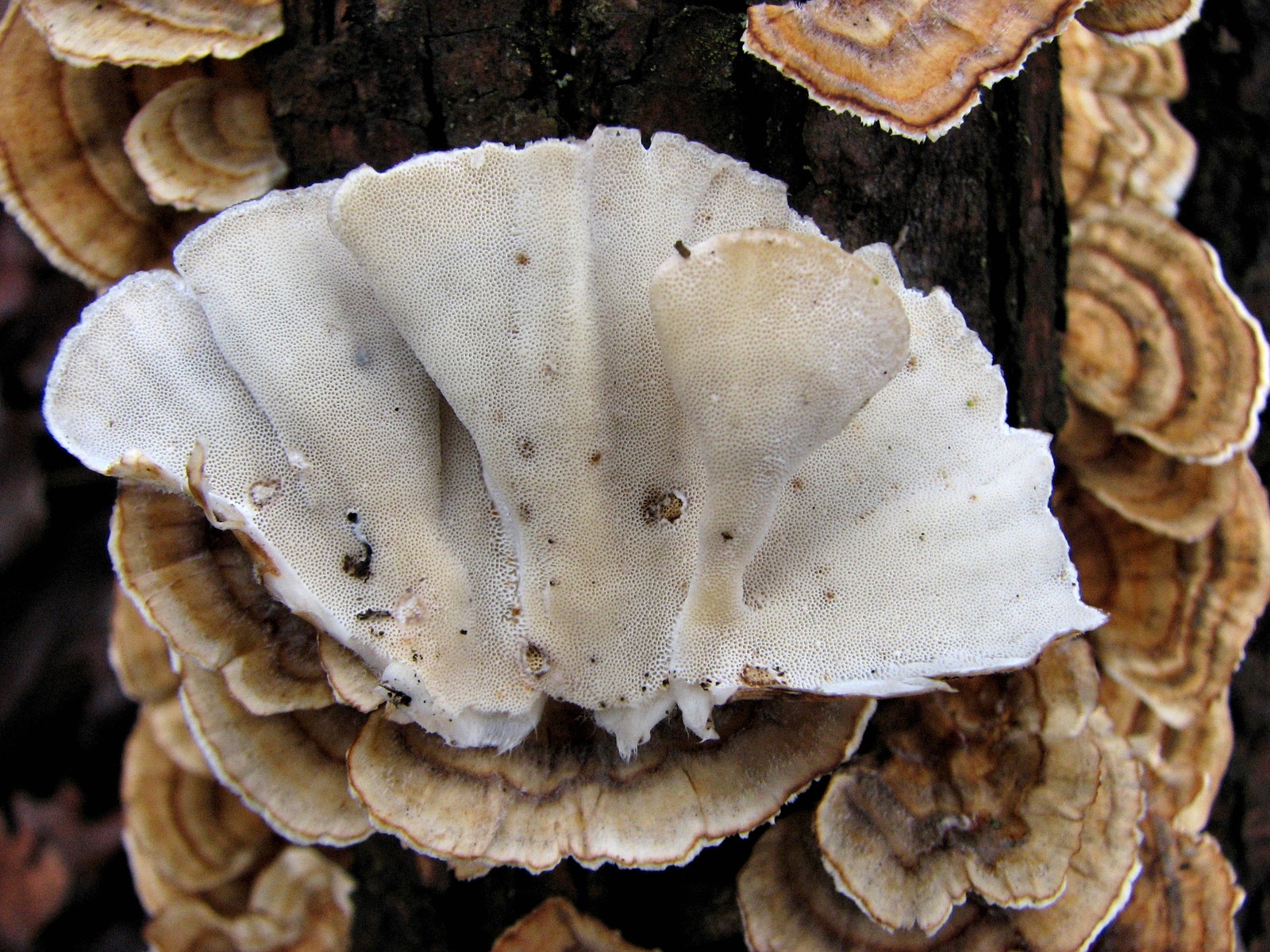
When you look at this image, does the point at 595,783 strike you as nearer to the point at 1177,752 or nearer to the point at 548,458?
the point at 548,458

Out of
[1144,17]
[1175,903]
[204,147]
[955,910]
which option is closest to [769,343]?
[1144,17]

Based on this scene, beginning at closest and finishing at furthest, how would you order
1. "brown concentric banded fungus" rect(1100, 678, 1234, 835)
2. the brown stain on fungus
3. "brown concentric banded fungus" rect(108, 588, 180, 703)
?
the brown stain on fungus → "brown concentric banded fungus" rect(1100, 678, 1234, 835) → "brown concentric banded fungus" rect(108, 588, 180, 703)

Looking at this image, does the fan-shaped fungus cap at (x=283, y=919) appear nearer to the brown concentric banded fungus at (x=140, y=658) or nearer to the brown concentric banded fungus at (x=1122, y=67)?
the brown concentric banded fungus at (x=140, y=658)

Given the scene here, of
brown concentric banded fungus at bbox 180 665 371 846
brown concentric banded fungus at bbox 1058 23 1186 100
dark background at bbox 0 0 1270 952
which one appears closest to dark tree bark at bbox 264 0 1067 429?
brown concentric banded fungus at bbox 1058 23 1186 100

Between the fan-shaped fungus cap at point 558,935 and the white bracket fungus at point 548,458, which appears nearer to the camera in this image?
the white bracket fungus at point 548,458

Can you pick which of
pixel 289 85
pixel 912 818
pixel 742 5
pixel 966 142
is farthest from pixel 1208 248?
pixel 289 85

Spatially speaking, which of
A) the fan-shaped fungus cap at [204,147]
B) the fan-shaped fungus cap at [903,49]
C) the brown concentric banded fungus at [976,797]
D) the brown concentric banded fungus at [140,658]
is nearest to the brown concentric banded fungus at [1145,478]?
the brown concentric banded fungus at [976,797]

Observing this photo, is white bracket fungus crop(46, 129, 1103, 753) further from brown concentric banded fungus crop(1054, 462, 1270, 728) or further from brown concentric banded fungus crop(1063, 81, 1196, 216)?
brown concentric banded fungus crop(1063, 81, 1196, 216)
